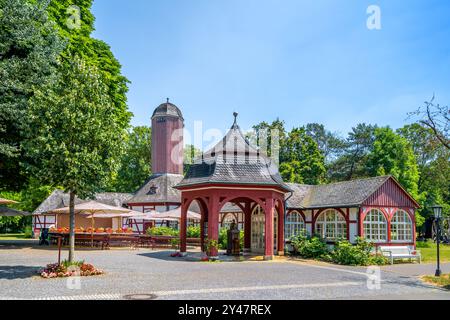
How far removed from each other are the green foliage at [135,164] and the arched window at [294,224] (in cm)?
3296

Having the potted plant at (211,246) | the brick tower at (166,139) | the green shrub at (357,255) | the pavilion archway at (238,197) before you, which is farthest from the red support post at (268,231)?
the brick tower at (166,139)

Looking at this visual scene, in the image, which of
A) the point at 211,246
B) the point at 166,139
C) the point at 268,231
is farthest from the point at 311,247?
the point at 166,139

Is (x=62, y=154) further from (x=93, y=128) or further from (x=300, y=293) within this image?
(x=300, y=293)

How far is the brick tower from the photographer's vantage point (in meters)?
48.1

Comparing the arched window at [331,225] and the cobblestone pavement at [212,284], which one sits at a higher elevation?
the arched window at [331,225]

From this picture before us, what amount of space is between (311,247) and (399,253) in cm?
448

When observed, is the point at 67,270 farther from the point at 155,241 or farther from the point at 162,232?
the point at 162,232

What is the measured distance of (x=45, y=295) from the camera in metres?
11.3

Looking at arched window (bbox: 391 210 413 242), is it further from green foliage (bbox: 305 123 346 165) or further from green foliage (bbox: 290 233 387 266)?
green foliage (bbox: 305 123 346 165)

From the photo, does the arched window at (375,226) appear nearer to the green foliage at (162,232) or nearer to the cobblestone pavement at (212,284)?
the cobblestone pavement at (212,284)

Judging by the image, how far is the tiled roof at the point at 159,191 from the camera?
1719 inches

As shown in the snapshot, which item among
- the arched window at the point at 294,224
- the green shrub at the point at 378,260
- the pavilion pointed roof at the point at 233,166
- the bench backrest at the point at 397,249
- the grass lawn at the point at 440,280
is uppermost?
the pavilion pointed roof at the point at 233,166

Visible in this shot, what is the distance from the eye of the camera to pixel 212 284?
13.8 m
